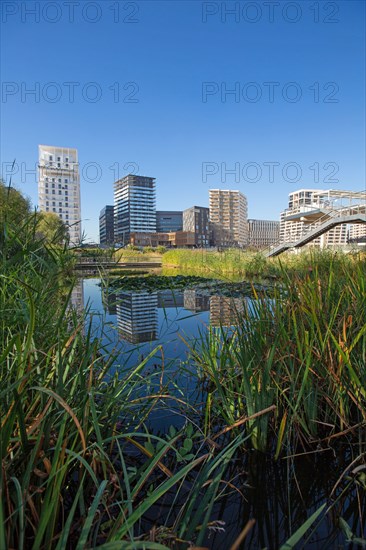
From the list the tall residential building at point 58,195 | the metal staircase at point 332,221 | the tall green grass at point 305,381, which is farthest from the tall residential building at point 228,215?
the tall green grass at point 305,381

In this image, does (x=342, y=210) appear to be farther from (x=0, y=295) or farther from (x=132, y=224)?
(x=132, y=224)

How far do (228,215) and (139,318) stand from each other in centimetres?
9488

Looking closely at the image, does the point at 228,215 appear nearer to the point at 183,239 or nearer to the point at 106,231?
the point at 183,239

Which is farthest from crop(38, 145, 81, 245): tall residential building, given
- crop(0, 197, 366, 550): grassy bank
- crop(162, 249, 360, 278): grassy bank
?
crop(0, 197, 366, 550): grassy bank

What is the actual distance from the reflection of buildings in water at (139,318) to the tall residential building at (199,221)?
3416 inches

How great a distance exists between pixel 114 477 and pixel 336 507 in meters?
0.99

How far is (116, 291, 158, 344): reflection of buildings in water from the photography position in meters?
4.20

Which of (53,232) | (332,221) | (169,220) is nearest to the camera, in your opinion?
(53,232)

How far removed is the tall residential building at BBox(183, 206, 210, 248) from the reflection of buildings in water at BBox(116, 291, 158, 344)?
86.8m

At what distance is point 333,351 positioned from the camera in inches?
68.7

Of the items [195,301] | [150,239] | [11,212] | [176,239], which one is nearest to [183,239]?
[176,239]

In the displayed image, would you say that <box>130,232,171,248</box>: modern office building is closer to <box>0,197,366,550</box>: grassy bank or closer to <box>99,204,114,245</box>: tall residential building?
<box>99,204,114,245</box>: tall residential building

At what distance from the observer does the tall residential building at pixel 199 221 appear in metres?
98.4

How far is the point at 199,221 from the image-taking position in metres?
102
